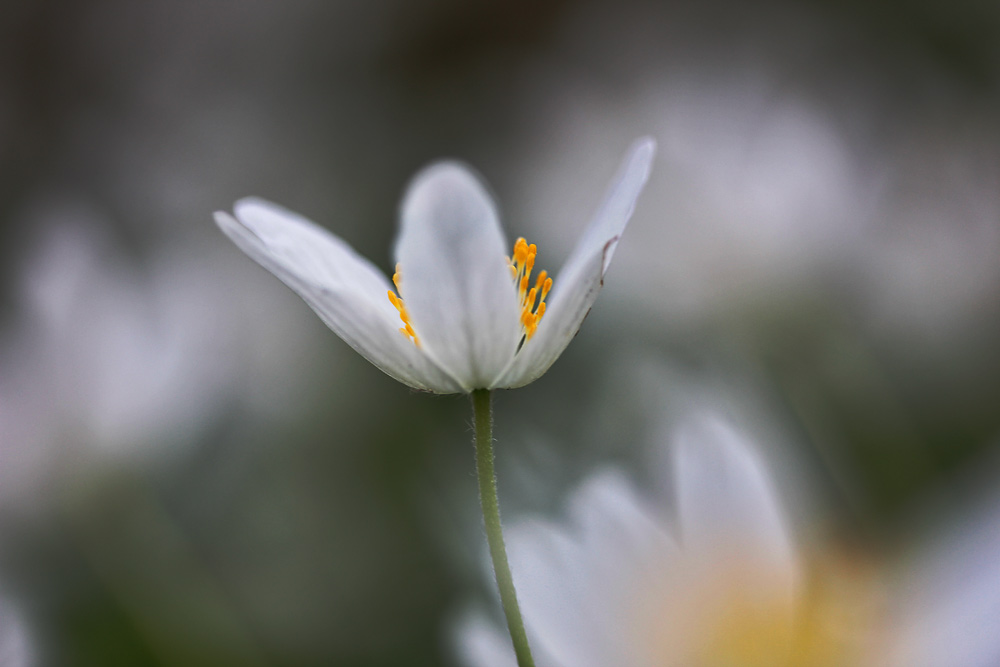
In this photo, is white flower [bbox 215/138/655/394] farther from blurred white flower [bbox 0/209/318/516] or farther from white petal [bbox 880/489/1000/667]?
blurred white flower [bbox 0/209/318/516]

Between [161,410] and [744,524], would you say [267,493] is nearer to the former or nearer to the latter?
[161,410]

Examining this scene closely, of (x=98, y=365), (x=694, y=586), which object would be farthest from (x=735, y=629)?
(x=98, y=365)

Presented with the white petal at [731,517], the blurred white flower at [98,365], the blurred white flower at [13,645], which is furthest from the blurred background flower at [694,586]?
the blurred white flower at [98,365]

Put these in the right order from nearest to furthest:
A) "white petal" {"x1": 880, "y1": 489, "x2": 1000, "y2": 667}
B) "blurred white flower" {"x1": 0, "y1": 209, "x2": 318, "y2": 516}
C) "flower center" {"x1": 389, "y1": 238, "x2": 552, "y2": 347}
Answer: "white petal" {"x1": 880, "y1": 489, "x2": 1000, "y2": 667}, "flower center" {"x1": 389, "y1": 238, "x2": 552, "y2": 347}, "blurred white flower" {"x1": 0, "y1": 209, "x2": 318, "y2": 516}

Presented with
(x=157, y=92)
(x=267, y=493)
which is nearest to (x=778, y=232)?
(x=267, y=493)

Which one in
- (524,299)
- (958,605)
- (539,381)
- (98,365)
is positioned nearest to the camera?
(958,605)

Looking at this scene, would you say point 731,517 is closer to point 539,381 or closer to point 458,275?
point 458,275

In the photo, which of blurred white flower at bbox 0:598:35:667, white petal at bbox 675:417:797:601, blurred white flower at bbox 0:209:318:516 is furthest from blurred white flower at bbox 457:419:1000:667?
blurred white flower at bbox 0:209:318:516

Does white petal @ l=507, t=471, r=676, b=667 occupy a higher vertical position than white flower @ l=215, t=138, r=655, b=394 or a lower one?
lower
